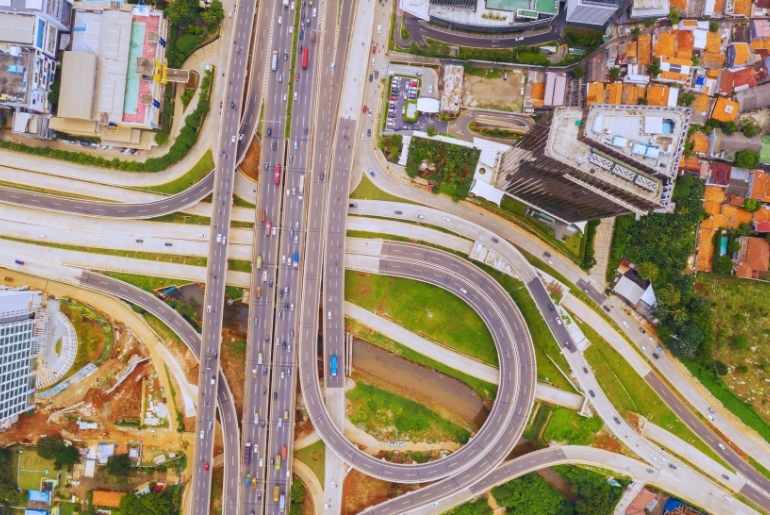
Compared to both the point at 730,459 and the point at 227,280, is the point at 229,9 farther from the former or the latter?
the point at 730,459

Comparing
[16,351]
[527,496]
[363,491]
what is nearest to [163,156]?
[16,351]

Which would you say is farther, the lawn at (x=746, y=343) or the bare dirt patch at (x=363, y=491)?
the bare dirt patch at (x=363, y=491)

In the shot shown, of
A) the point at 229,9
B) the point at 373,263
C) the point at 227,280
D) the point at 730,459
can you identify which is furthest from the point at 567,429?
the point at 229,9

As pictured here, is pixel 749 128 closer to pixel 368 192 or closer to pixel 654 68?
pixel 654 68

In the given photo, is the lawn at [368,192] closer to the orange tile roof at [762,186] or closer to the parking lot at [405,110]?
the parking lot at [405,110]

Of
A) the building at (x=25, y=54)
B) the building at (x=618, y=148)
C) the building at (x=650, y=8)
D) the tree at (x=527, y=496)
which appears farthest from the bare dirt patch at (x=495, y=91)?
the building at (x=25, y=54)

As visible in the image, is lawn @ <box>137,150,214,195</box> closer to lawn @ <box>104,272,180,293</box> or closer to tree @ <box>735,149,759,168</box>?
lawn @ <box>104,272,180,293</box>

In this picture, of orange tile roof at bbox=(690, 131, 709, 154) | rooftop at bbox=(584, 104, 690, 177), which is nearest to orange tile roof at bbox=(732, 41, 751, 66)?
orange tile roof at bbox=(690, 131, 709, 154)
